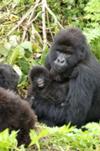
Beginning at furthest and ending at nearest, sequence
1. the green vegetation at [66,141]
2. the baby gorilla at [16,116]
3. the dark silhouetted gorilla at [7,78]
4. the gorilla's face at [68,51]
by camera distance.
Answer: the gorilla's face at [68,51]
the dark silhouetted gorilla at [7,78]
the green vegetation at [66,141]
the baby gorilla at [16,116]

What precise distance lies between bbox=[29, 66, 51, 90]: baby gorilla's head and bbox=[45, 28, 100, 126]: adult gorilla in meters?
0.09

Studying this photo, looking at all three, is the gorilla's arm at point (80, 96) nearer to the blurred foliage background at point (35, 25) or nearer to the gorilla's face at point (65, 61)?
the gorilla's face at point (65, 61)

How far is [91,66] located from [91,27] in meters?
1.88

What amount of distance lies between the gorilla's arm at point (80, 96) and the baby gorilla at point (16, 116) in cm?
199

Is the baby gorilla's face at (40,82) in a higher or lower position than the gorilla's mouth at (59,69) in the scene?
lower

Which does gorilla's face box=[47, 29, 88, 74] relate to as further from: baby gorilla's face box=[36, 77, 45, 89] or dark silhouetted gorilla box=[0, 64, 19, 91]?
dark silhouetted gorilla box=[0, 64, 19, 91]

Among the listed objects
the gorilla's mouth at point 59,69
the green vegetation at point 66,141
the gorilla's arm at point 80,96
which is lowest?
the gorilla's arm at point 80,96

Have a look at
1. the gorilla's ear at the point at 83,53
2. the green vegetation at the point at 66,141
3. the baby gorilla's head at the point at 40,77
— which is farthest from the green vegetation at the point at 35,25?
the green vegetation at the point at 66,141

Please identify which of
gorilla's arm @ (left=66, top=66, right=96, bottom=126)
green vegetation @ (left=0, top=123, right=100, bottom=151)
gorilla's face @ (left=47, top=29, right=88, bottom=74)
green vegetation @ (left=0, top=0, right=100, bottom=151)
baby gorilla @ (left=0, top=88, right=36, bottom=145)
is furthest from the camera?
green vegetation @ (left=0, top=0, right=100, bottom=151)

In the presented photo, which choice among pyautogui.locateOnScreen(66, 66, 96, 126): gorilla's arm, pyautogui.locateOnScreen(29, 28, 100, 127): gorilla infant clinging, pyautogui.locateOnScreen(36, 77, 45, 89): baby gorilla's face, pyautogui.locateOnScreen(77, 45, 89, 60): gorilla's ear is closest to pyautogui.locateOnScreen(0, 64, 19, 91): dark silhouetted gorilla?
pyautogui.locateOnScreen(36, 77, 45, 89): baby gorilla's face

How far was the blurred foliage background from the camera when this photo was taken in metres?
7.48

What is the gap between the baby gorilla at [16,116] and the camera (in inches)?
163

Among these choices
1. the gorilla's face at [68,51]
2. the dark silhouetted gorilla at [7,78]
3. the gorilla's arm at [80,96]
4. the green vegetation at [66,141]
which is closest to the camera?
the green vegetation at [66,141]

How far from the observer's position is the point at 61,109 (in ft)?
20.8
